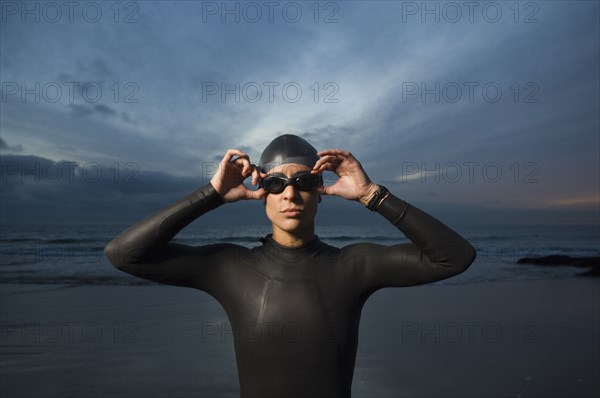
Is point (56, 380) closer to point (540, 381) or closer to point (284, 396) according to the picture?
point (284, 396)

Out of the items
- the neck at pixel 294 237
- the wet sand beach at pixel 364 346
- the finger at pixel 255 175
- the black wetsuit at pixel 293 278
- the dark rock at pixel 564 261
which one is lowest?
the wet sand beach at pixel 364 346

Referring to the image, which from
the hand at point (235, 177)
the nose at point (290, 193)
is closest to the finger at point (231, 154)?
the hand at point (235, 177)

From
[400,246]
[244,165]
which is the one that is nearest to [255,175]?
[244,165]

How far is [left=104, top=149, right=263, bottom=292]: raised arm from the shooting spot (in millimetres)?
2385

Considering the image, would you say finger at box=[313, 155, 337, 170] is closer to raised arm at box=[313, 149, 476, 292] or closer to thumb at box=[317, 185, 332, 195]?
raised arm at box=[313, 149, 476, 292]

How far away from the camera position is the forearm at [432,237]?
232cm

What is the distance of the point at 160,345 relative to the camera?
7039 mm

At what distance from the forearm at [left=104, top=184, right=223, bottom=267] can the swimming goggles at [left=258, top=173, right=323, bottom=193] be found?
305mm

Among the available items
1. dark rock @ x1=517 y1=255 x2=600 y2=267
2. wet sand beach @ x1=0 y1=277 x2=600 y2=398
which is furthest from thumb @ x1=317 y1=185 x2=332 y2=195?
dark rock @ x1=517 y1=255 x2=600 y2=267

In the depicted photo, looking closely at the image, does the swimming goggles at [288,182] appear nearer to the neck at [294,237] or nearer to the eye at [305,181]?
the eye at [305,181]

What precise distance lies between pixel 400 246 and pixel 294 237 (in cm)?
64

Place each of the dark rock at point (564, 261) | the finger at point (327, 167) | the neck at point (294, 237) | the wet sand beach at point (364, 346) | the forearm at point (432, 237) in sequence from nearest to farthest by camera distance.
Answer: the forearm at point (432, 237)
the finger at point (327, 167)
the neck at point (294, 237)
the wet sand beach at point (364, 346)
the dark rock at point (564, 261)

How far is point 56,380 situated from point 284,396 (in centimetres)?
486

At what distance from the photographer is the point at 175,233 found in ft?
7.93
